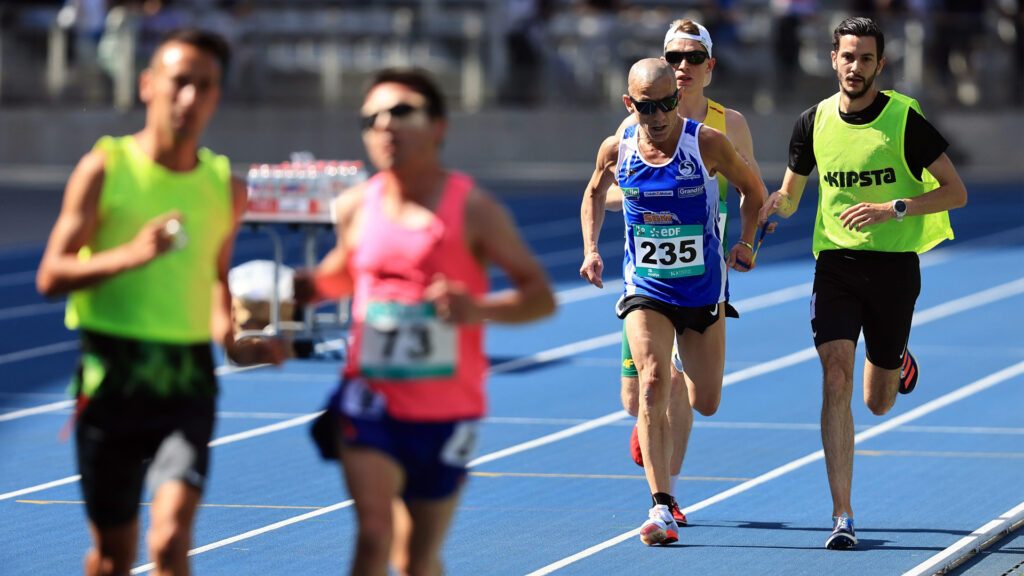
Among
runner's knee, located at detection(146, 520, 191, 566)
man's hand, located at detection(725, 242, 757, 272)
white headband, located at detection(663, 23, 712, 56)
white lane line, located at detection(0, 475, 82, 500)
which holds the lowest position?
white lane line, located at detection(0, 475, 82, 500)

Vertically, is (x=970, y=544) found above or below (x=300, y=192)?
below

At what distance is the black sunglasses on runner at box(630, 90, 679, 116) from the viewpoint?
872 cm

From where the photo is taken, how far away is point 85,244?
5840 mm

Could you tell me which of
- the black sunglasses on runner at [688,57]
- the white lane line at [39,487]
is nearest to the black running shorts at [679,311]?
the black sunglasses on runner at [688,57]

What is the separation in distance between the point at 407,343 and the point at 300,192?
34.4ft

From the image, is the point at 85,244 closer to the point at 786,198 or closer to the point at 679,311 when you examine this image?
the point at 679,311

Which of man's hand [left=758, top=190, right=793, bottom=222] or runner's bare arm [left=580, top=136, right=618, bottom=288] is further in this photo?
runner's bare arm [left=580, top=136, right=618, bottom=288]

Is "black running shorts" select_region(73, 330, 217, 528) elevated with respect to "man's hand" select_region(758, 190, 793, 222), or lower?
lower

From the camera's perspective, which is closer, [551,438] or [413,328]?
[413,328]

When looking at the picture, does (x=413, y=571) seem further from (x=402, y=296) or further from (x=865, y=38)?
(x=865, y=38)

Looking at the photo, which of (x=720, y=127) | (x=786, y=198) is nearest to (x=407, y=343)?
(x=786, y=198)

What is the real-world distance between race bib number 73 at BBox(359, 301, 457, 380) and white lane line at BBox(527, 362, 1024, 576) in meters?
2.70

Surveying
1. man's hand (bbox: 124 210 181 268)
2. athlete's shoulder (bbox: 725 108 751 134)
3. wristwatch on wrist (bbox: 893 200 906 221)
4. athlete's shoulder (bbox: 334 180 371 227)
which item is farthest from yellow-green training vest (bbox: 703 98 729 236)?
man's hand (bbox: 124 210 181 268)

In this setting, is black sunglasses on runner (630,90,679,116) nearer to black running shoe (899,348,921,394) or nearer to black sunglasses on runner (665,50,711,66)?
black sunglasses on runner (665,50,711,66)
